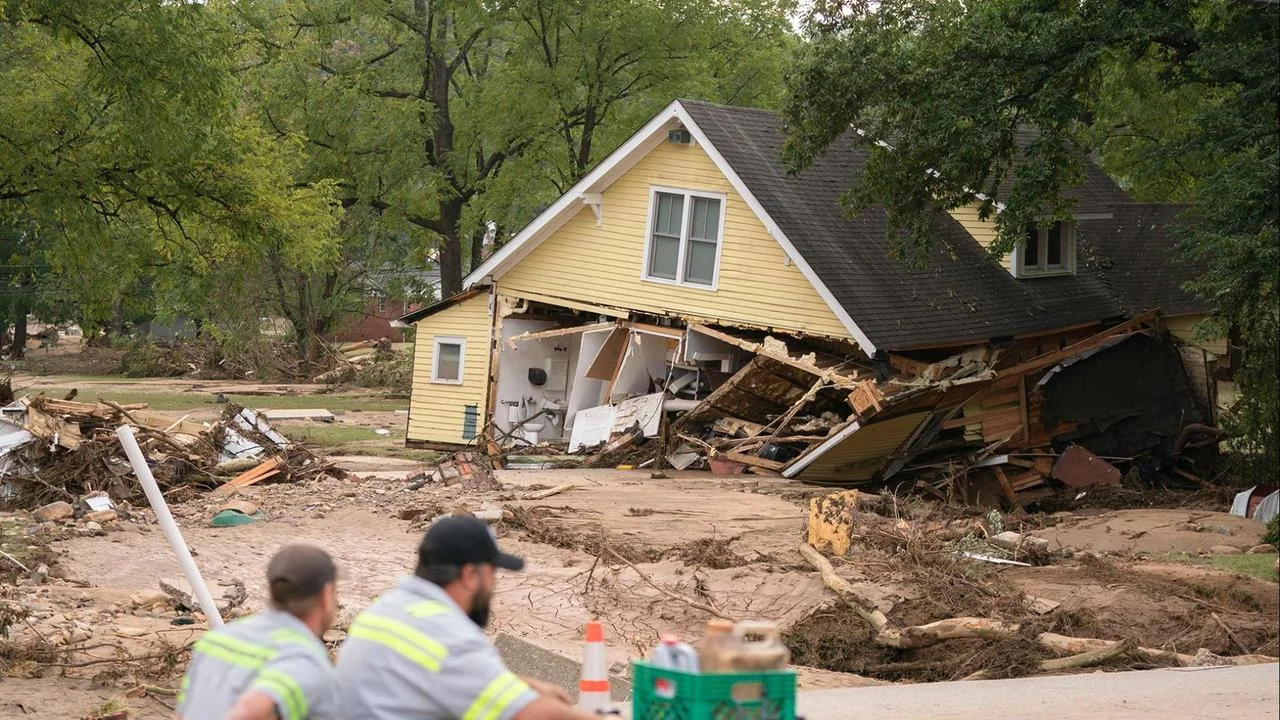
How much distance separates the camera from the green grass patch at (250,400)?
37069mm

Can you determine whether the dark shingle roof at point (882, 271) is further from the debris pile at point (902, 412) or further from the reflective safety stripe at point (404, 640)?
the reflective safety stripe at point (404, 640)

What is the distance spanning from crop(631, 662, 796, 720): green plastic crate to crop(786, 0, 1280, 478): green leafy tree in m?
12.9

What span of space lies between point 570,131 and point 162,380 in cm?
1882

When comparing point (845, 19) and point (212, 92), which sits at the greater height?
point (845, 19)

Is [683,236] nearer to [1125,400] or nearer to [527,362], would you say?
[527,362]

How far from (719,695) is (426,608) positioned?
38.6 inches

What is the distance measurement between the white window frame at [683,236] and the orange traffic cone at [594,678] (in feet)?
57.8

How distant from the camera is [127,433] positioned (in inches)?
347

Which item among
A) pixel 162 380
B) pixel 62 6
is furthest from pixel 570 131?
pixel 62 6

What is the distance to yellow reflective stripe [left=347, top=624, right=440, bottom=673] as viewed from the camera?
4.26m

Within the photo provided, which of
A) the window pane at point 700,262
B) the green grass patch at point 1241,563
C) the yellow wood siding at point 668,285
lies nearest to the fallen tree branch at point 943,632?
the green grass patch at point 1241,563

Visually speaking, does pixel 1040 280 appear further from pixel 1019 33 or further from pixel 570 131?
pixel 570 131

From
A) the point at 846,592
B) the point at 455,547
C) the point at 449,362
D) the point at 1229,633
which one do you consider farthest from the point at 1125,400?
the point at 455,547

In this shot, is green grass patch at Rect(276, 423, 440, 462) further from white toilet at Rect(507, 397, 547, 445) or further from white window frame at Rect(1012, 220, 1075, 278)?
white window frame at Rect(1012, 220, 1075, 278)
